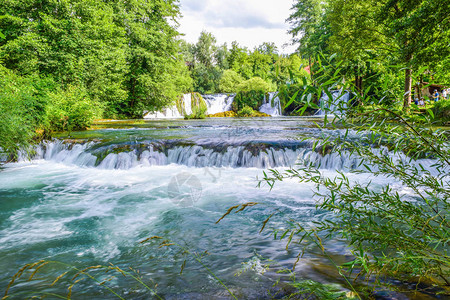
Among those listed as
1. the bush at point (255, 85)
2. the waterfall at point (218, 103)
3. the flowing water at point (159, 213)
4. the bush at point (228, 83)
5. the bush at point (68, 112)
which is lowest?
the flowing water at point (159, 213)

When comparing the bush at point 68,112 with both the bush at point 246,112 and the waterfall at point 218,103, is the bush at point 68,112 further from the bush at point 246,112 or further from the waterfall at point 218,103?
the bush at point 246,112

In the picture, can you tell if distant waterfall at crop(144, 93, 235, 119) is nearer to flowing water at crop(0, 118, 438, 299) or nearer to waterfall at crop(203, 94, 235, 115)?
waterfall at crop(203, 94, 235, 115)

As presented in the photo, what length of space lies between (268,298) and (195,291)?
2.11ft

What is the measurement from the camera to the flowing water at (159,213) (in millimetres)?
2387

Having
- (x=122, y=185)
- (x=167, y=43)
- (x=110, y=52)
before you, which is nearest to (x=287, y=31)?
(x=167, y=43)

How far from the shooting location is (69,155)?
30.6 ft

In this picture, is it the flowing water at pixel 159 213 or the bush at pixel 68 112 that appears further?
the bush at pixel 68 112

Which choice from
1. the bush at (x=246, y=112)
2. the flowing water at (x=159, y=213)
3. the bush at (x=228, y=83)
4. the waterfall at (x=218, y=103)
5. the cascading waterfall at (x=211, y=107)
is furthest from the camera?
the bush at (x=228, y=83)

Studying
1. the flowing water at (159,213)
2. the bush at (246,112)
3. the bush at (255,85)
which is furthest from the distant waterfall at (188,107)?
the flowing water at (159,213)

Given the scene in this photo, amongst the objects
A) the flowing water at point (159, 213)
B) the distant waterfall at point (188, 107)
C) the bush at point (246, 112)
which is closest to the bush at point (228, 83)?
the distant waterfall at point (188, 107)

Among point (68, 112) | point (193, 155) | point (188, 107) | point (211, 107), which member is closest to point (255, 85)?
point (211, 107)

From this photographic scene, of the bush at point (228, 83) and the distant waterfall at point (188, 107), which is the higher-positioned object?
the bush at point (228, 83)

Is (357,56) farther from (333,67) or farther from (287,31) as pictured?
(287,31)

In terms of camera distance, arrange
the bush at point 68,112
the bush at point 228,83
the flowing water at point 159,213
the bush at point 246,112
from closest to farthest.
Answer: the flowing water at point 159,213 < the bush at point 68,112 < the bush at point 246,112 < the bush at point 228,83
